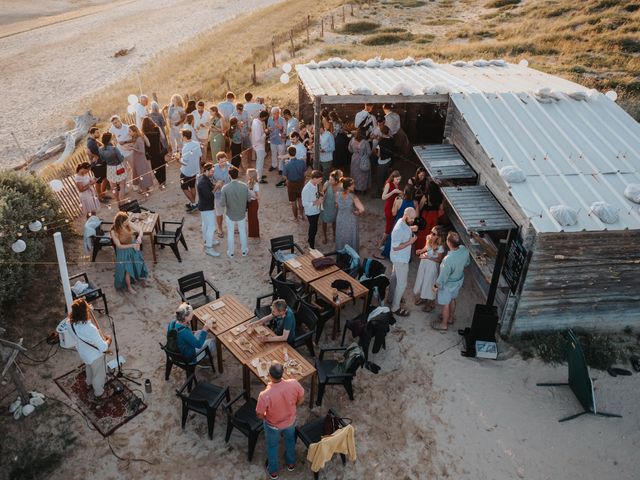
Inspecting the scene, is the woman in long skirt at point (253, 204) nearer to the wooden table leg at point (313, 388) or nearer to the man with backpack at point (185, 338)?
the man with backpack at point (185, 338)

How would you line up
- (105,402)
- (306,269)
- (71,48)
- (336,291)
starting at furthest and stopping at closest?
(71,48) < (306,269) < (336,291) < (105,402)

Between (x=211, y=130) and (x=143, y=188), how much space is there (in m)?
2.15

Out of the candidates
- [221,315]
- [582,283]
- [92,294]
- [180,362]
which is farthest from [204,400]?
[582,283]

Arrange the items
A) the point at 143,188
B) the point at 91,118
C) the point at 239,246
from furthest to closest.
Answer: the point at 91,118 → the point at 143,188 → the point at 239,246

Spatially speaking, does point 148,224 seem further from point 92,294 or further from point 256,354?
point 256,354

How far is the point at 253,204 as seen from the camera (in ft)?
35.0

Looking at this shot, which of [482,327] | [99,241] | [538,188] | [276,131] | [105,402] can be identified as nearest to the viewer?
[105,402]

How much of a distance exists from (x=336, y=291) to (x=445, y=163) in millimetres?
4088

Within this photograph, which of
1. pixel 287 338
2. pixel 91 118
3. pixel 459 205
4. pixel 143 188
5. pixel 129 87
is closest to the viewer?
pixel 287 338

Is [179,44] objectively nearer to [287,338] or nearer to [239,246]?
[239,246]

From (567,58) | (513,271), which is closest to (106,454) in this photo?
(513,271)

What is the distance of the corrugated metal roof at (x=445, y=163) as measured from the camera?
10398 mm

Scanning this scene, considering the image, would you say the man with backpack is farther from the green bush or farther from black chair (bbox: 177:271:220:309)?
the green bush

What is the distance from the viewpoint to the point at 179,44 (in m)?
38.4
